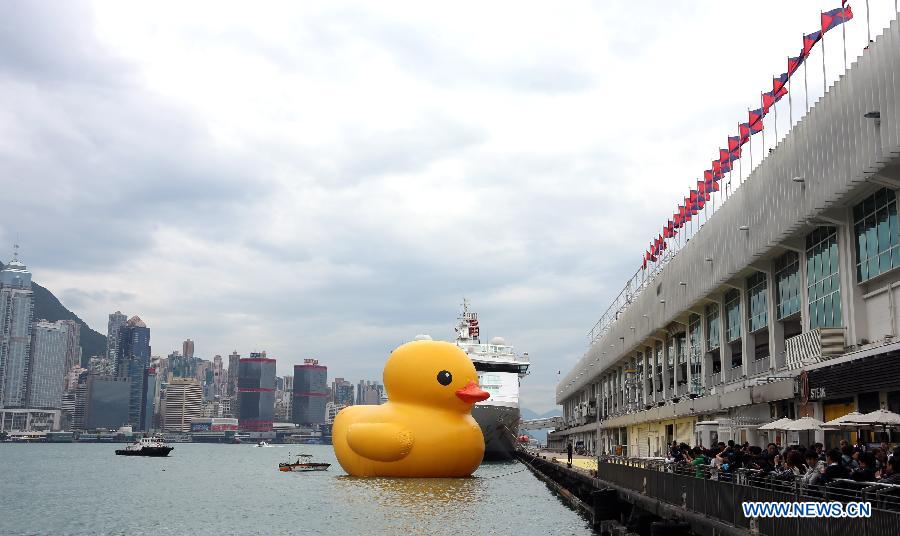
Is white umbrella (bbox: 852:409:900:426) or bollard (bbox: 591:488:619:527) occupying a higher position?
white umbrella (bbox: 852:409:900:426)

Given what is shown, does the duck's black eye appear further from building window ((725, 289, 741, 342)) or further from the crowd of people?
the crowd of people

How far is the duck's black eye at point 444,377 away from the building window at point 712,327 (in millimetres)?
14214

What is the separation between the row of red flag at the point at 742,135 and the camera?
25703 mm

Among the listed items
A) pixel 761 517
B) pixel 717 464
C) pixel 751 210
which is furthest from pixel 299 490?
pixel 761 517

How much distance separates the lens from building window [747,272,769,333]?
3402 centimetres

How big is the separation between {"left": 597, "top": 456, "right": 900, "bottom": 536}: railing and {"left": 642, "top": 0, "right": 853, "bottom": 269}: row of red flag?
14.2 meters

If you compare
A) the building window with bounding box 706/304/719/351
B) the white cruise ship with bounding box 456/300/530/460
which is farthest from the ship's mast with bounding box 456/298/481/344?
the building window with bounding box 706/304/719/351

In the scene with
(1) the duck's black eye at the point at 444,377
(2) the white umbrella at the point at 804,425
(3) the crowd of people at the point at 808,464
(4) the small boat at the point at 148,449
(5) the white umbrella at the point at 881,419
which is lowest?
(4) the small boat at the point at 148,449

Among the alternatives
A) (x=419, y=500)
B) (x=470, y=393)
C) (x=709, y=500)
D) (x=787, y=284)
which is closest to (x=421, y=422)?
(x=470, y=393)

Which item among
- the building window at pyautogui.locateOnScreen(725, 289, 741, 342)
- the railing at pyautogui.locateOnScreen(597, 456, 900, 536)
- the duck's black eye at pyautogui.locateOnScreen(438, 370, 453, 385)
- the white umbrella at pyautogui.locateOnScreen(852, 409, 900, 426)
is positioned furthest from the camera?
the building window at pyautogui.locateOnScreen(725, 289, 741, 342)

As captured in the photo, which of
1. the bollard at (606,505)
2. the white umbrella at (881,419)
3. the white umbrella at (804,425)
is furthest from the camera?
the bollard at (606,505)

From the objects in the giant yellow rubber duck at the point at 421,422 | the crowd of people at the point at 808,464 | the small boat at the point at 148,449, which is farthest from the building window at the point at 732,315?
the small boat at the point at 148,449

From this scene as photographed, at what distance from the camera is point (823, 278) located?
91.5ft

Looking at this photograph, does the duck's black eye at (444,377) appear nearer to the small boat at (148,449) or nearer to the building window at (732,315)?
the building window at (732,315)
